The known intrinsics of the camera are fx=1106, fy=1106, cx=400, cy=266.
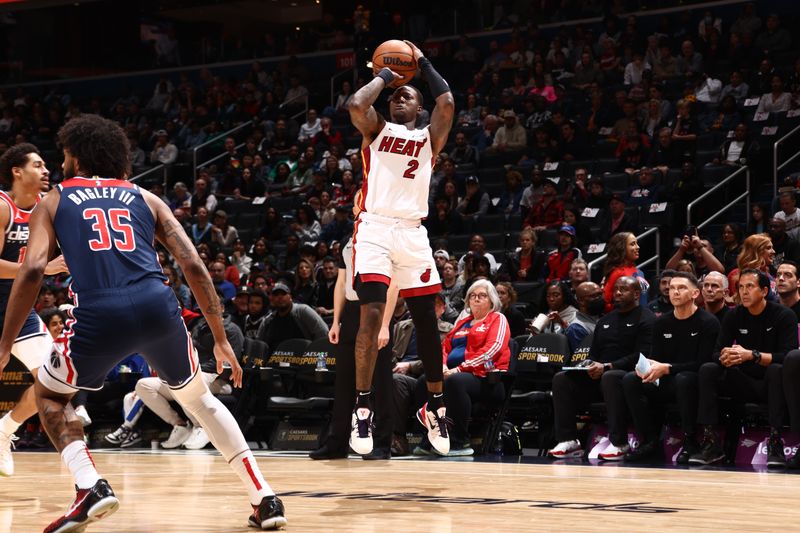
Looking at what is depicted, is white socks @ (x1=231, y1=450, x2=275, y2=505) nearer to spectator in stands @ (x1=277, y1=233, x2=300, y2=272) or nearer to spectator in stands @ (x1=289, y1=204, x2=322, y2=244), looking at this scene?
spectator in stands @ (x1=277, y1=233, x2=300, y2=272)

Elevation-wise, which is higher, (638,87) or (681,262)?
(638,87)

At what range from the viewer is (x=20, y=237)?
21.8 feet

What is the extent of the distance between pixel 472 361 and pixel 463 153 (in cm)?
729

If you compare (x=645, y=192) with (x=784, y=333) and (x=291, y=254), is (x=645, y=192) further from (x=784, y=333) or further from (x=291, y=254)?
(x=784, y=333)

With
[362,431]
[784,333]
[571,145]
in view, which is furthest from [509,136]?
[362,431]

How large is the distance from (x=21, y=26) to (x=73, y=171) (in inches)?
902

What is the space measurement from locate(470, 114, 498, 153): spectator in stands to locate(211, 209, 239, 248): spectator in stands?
3728mm

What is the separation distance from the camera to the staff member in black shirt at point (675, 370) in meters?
7.92

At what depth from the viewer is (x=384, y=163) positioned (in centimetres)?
666

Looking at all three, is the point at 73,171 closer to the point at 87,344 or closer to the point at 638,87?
the point at 87,344

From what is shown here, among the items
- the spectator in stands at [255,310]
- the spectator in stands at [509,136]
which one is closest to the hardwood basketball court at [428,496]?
the spectator in stands at [255,310]

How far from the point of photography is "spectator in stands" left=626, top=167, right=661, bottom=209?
1319 centimetres

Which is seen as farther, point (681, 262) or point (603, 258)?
point (603, 258)

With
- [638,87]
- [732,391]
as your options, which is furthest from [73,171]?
[638,87]
